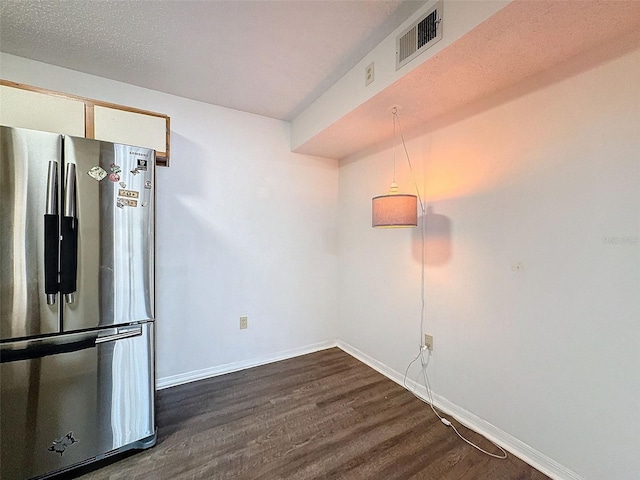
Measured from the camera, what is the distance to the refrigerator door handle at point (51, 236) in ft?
4.17

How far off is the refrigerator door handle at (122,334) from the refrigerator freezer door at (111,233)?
5 centimetres

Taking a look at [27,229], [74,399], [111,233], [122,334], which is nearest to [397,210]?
[111,233]

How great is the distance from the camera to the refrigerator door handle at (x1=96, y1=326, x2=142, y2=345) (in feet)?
4.65

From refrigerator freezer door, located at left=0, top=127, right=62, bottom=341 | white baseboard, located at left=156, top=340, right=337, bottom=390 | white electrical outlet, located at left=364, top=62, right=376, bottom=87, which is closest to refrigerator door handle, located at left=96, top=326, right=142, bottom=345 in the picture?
refrigerator freezer door, located at left=0, top=127, right=62, bottom=341

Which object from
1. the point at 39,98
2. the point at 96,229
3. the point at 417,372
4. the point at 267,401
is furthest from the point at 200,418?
the point at 39,98

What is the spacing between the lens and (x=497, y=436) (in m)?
1.65

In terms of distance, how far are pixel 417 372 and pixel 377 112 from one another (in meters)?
2.08

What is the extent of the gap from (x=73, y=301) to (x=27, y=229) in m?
0.40

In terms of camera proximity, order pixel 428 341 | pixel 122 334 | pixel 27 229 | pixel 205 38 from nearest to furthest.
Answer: pixel 27 229
pixel 122 334
pixel 205 38
pixel 428 341

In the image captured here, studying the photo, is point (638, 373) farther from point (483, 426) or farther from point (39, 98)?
point (39, 98)

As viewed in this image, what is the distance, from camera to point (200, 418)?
184 centimetres

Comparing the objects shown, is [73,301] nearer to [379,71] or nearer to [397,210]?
[397,210]

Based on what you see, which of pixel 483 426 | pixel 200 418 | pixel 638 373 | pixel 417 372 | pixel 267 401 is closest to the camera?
pixel 638 373

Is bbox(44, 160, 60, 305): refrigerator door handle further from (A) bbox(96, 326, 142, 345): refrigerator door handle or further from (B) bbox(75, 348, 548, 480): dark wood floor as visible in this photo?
(B) bbox(75, 348, 548, 480): dark wood floor
